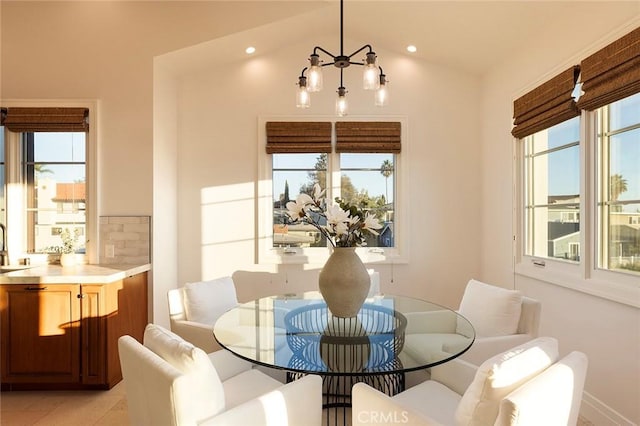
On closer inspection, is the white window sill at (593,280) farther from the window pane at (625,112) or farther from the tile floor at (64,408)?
the tile floor at (64,408)

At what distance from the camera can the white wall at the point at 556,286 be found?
2.15m

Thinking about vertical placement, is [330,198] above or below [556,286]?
above

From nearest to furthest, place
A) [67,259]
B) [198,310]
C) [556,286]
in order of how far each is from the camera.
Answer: [198,310]
[556,286]
[67,259]

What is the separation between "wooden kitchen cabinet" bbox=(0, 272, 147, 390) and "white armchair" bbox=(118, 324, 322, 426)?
144 cm

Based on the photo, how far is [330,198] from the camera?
3.97 m

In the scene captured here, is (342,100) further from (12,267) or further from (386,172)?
(12,267)

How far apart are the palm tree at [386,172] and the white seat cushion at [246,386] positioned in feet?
8.33

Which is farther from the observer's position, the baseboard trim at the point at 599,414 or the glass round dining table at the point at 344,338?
the baseboard trim at the point at 599,414

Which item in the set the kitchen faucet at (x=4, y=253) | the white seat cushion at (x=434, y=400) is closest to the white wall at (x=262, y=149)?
the kitchen faucet at (x=4, y=253)

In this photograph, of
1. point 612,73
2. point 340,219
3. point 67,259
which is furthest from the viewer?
point 67,259

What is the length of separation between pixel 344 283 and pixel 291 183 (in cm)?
214

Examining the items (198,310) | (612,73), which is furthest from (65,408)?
(612,73)

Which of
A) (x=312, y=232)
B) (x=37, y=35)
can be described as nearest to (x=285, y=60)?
(x=312, y=232)

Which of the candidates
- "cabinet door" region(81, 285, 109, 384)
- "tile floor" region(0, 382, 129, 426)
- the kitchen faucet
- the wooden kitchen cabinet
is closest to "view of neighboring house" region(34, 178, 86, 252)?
the kitchen faucet
